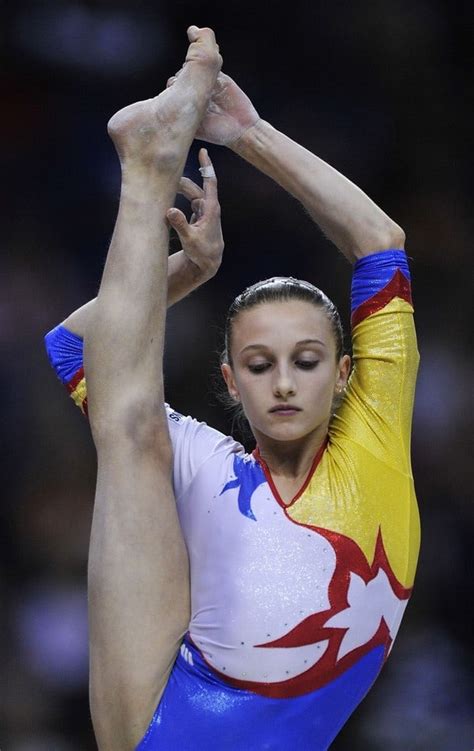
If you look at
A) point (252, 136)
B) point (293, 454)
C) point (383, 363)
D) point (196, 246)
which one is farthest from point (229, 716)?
point (252, 136)

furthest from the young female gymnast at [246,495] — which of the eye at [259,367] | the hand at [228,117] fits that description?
the hand at [228,117]

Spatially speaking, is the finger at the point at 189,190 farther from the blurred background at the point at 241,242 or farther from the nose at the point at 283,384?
the blurred background at the point at 241,242

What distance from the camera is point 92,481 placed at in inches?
164

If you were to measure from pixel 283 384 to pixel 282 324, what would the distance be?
135mm

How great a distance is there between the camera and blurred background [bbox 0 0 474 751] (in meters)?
3.96

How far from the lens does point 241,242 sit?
4.36 metres

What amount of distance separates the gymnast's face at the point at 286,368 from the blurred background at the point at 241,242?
6.66 feet

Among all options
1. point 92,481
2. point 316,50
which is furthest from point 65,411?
point 316,50

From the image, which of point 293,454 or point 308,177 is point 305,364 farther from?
point 308,177

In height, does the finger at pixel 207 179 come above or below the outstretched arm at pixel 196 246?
above

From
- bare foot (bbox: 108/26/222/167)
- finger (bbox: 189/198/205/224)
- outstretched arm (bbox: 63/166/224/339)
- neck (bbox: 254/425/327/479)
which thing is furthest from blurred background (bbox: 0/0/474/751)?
bare foot (bbox: 108/26/222/167)

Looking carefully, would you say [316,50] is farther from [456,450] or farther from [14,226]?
[456,450]

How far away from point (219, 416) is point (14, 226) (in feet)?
3.75

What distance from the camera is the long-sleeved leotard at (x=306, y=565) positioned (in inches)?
77.2
